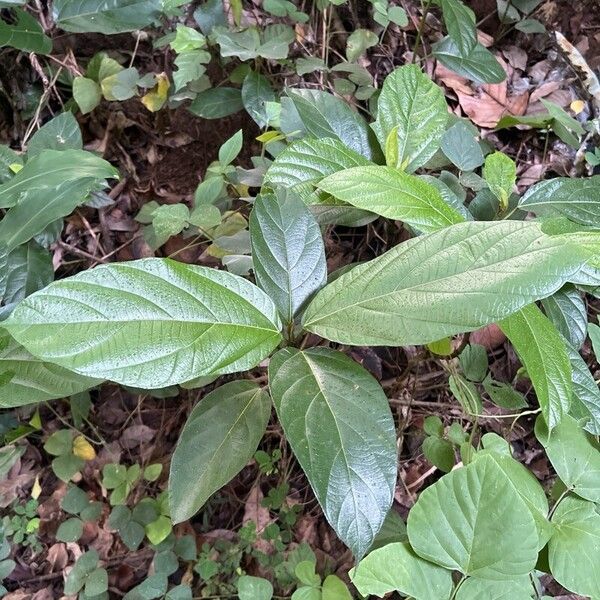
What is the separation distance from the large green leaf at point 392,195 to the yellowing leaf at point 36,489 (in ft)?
3.88

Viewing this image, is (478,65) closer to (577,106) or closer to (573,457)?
(577,106)

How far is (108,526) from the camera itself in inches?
51.9

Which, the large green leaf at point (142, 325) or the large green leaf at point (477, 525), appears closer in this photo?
the large green leaf at point (142, 325)

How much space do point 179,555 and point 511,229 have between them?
3.48ft

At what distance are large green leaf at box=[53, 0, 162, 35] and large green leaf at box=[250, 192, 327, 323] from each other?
77 centimetres

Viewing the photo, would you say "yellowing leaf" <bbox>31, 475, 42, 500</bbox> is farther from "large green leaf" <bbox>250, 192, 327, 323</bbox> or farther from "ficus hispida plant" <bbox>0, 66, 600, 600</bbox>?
"large green leaf" <bbox>250, 192, 327, 323</bbox>

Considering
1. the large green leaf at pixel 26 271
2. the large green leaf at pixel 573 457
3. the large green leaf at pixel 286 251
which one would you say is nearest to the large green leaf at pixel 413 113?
the large green leaf at pixel 286 251

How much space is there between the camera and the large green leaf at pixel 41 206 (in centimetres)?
90

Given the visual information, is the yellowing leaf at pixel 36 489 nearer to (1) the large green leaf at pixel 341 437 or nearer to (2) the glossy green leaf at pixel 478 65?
(1) the large green leaf at pixel 341 437

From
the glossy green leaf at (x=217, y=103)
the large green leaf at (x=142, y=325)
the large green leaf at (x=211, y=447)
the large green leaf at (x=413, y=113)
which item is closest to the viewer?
the large green leaf at (x=142, y=325)

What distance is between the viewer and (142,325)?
561 millimetres

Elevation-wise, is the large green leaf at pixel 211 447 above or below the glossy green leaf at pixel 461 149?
below

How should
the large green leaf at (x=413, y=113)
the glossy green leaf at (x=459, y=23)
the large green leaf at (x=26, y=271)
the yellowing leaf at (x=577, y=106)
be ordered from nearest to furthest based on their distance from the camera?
the large green leaf at (x=413, y=113) → the large green leaf at (x=26, y=271) → the glossy green leaf at (x=459, y=23) → the yellowing leaf at (x=577, y=106)

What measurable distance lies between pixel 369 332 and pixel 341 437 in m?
0.13
